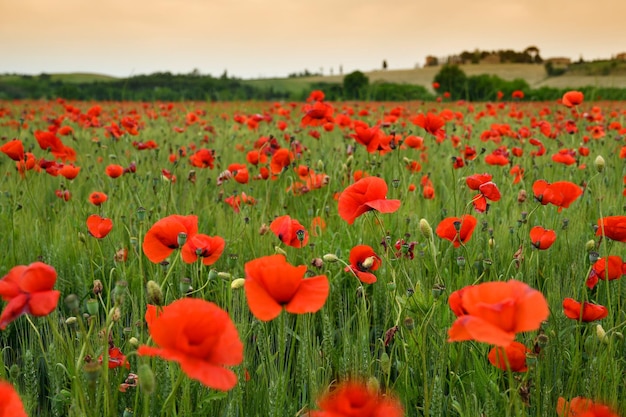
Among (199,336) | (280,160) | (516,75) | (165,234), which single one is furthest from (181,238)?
(516,75)

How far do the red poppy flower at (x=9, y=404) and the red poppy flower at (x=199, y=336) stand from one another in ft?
0.55

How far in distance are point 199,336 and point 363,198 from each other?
2.59 feet

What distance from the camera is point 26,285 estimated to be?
0.83 m

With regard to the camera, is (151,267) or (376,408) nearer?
(376,408)

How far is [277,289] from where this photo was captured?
91 centimetres

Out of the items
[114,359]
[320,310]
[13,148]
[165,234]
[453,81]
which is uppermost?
[453,81]

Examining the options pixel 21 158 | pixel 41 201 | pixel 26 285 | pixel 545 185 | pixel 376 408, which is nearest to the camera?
pixel 376 408

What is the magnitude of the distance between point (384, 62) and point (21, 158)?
147 feet

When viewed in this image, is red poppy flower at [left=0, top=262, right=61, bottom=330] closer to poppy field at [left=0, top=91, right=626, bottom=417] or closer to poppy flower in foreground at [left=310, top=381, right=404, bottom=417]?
poppy field at [left=0, top=91, right=626, bottom=417]

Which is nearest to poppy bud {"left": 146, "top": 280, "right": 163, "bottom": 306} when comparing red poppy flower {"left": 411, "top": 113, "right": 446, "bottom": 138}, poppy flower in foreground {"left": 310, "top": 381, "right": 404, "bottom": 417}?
poppy flower in foreground {"left": 310, "top": 381, "right": 404, "bottom": 417}

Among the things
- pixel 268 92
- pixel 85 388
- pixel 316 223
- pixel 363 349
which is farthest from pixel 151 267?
pixel 268 92

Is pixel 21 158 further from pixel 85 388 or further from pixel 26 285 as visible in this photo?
pixel 26 285

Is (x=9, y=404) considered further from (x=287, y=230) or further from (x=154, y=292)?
(x=287, y=230)

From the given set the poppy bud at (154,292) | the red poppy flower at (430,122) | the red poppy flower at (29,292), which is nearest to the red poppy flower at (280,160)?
the red poppy flower at (430,122)
